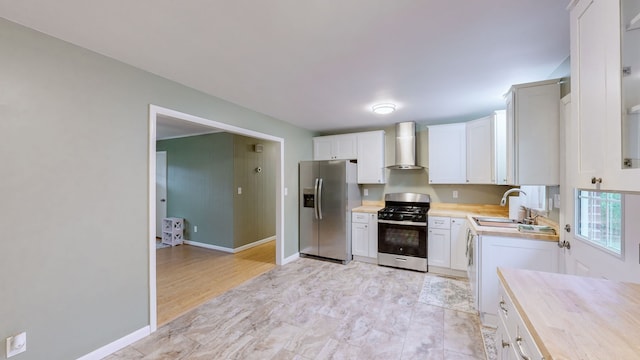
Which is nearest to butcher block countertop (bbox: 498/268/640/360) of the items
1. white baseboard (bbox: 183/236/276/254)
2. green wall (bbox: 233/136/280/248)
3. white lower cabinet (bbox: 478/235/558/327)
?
white lower cabinet (bbox: 478/235/558/327)

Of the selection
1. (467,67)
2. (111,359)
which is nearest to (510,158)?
(467,67)

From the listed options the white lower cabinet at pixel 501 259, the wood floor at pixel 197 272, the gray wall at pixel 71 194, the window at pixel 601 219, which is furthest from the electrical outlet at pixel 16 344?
the window at pixel 601 219

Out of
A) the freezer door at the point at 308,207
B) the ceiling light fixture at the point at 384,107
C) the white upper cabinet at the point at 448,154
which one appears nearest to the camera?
the ceiling light fixture at the point at 384,107

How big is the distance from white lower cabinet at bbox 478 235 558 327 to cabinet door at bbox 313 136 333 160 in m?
3.02

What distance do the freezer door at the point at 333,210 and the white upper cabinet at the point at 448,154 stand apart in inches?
56.8

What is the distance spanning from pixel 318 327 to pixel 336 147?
3.14m

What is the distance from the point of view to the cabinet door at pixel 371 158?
4469 millimetres

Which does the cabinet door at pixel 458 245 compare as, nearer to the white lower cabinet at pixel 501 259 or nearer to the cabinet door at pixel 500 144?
the cabinet door at pixel 500 144

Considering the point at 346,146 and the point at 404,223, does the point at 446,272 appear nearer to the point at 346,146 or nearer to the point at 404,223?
the point at 404,223

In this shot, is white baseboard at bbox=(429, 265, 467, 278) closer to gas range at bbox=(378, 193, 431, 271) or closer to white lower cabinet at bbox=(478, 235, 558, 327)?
gas range at bbox=(378, 193, 431, 271)

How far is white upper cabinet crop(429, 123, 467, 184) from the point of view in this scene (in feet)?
12.7

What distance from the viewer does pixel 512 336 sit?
1.14 meters

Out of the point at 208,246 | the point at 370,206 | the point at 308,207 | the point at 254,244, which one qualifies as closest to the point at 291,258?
the point at 308,207

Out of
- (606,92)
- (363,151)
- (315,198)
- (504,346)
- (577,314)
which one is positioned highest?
(363,151)
